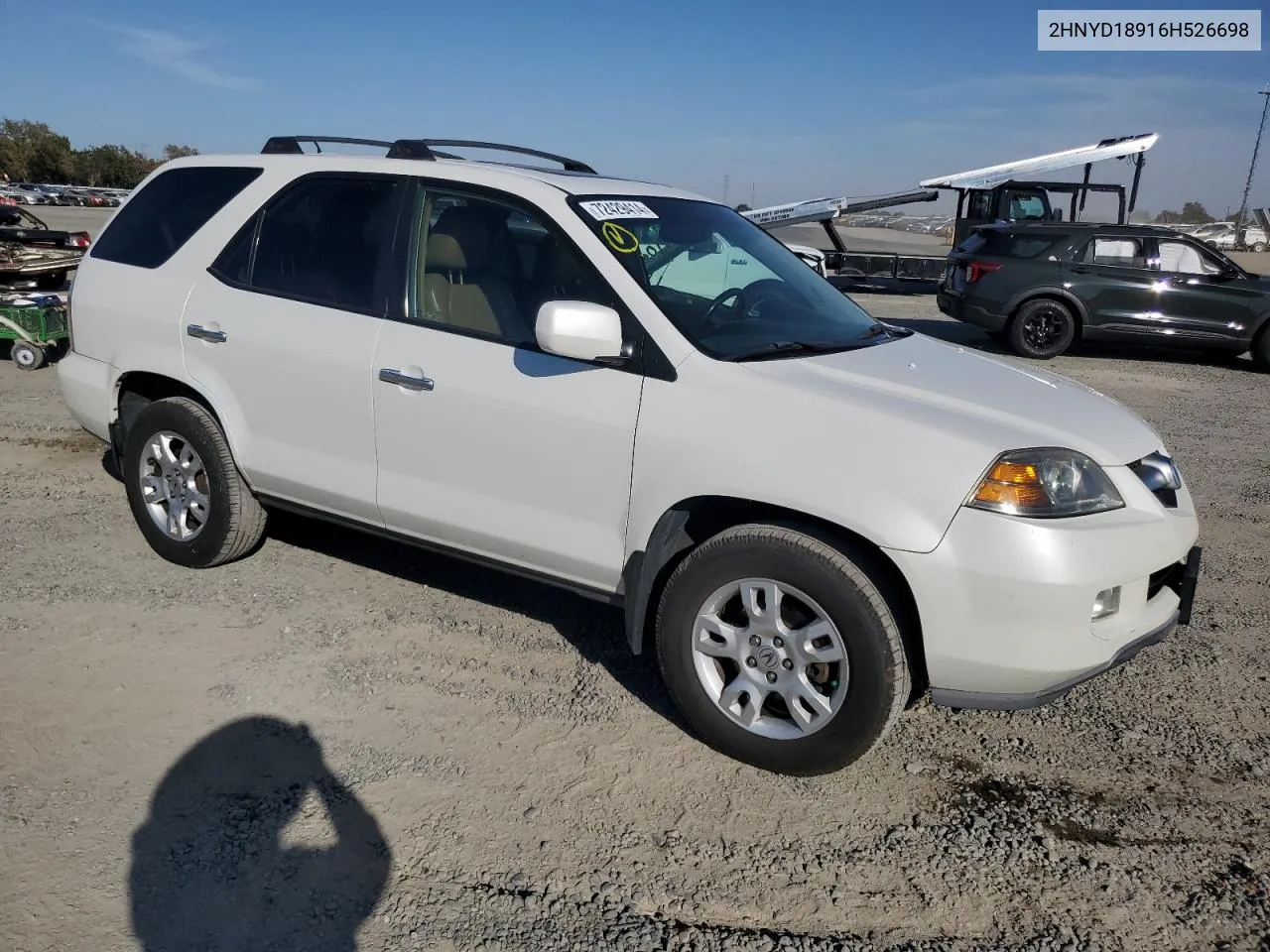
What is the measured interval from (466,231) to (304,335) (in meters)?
0.79

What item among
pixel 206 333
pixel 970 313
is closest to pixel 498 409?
pixel 206 333

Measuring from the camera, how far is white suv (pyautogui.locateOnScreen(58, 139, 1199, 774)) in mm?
2930

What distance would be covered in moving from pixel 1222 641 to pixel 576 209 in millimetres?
3289

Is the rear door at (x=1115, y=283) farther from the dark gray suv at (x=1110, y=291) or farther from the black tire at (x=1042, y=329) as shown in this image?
the black tire at (x=1042, y=329)

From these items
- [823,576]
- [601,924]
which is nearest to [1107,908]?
[823,576]

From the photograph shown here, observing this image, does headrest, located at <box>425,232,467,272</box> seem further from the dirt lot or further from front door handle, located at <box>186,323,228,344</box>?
the dirt lot

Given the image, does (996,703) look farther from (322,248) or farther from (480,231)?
(322,248)

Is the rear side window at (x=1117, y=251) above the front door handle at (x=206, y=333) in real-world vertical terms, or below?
above

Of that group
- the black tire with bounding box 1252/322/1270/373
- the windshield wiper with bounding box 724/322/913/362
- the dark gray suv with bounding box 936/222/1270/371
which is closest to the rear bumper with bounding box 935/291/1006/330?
the dark gray suv with bounding box 936/222/1270/371

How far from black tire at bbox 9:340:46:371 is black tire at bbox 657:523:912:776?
8.89 metres

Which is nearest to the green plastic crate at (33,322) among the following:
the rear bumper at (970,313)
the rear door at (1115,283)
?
the rear bumper at (970,313)

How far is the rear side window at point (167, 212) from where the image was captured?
4500 mm

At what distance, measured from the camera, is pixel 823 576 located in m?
2.97

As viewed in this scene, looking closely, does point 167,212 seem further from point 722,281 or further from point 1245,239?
point 1245,239
